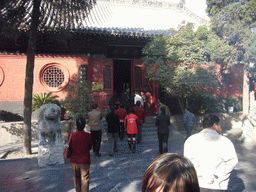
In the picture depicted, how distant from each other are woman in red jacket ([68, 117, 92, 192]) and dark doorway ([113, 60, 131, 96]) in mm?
12693

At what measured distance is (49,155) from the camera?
5629 mm

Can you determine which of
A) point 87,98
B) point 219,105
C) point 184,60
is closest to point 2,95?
point 87,98

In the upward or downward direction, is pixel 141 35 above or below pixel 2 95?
above

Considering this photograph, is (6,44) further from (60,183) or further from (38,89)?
(60,183)

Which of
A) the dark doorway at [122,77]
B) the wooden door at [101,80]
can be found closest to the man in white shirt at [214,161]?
the wooden door at [101,80]

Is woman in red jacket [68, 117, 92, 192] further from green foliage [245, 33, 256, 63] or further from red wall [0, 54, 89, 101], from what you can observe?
green foliage [245, 33, 256, 63]

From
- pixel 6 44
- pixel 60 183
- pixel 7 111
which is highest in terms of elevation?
pixel 6 44

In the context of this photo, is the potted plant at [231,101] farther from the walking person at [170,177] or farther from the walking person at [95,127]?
the walking person at [170,177]

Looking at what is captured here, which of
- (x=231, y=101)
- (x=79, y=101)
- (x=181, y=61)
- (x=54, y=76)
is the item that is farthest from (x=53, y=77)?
(x=231, y=101)

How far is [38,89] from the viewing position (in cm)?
1065

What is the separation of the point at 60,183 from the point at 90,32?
6873mm

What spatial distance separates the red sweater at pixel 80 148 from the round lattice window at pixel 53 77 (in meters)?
7.97

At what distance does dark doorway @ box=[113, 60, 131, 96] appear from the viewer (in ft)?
54.1

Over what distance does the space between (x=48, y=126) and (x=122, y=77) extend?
12.9 metres
